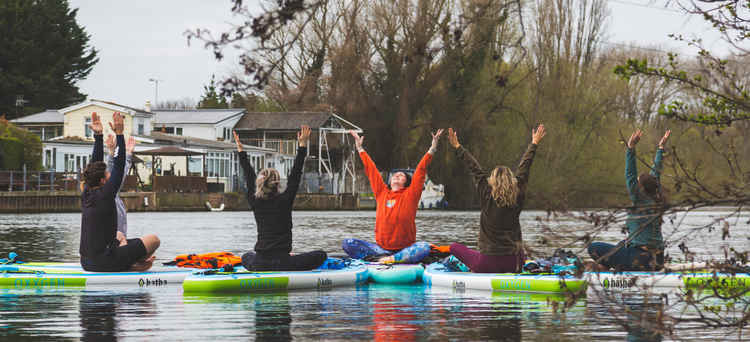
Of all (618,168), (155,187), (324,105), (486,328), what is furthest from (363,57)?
(486,328)

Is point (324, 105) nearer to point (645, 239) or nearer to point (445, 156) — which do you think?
point (445, 156)

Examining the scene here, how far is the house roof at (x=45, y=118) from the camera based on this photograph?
70.9m

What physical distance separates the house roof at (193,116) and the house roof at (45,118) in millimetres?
8741

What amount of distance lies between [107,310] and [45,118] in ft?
214

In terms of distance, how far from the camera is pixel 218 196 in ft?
189

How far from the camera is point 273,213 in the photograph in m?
12.1

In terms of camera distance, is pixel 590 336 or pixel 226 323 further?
pixel 226 323

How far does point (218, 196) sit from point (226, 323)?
161 feet

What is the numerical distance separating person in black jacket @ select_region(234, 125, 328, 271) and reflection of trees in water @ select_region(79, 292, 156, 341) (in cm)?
159

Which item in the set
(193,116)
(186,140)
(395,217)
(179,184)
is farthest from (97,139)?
(193,116)

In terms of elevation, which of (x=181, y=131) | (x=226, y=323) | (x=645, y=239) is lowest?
(x=226, y=323)

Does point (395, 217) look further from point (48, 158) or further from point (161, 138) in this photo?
point (161, 138)

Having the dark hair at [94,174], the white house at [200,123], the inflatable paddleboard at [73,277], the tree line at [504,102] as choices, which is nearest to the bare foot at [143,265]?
the inflatable paddleboard at [73,277]

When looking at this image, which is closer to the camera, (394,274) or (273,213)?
(273,213)
